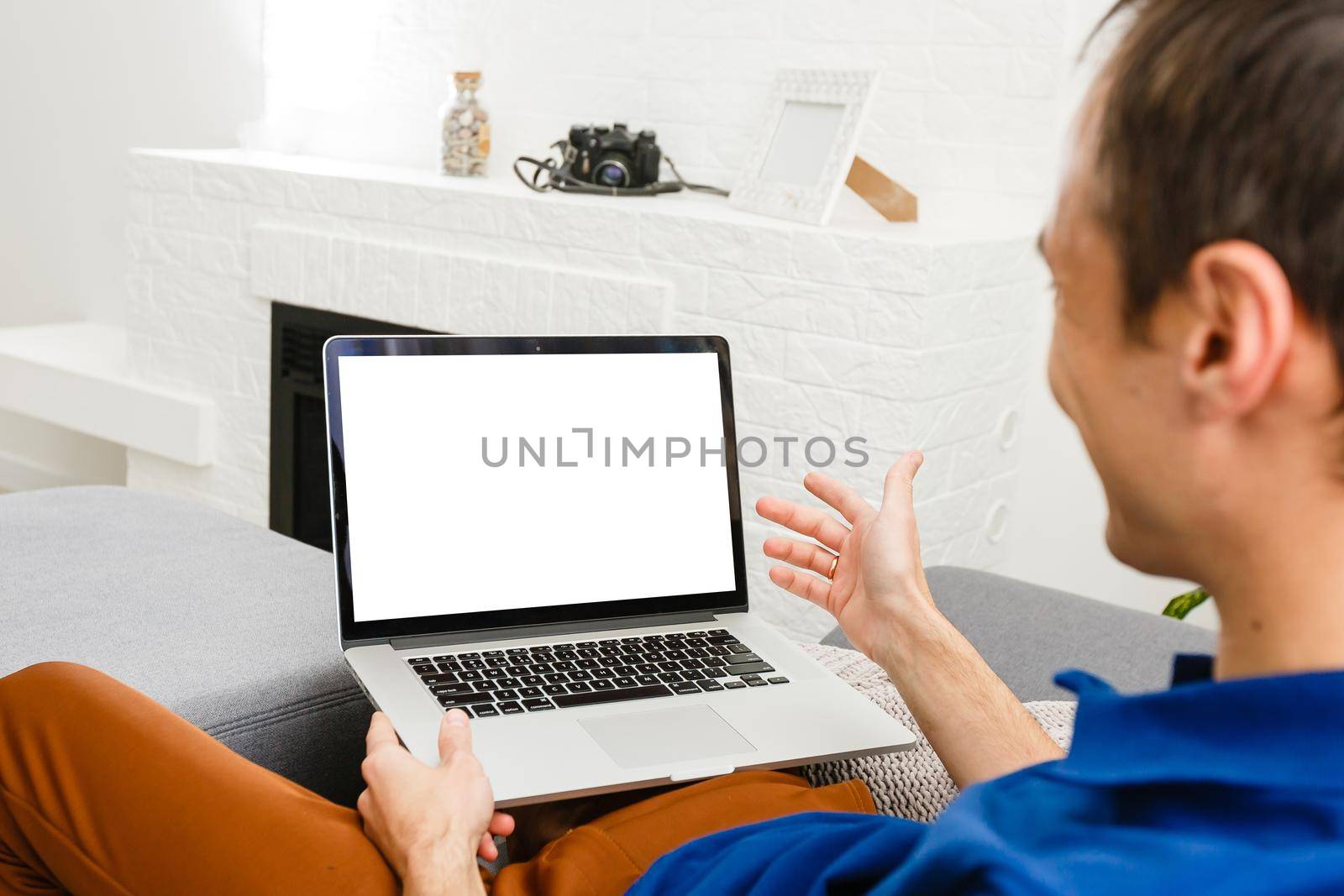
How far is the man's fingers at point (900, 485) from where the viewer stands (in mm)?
1063

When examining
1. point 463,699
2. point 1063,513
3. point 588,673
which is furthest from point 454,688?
point 1063,513

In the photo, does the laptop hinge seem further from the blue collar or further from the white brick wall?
the white brick wall

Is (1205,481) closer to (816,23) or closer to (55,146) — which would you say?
(816,23)

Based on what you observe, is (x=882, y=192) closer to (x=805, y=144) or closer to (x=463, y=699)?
(x=805, y=144)

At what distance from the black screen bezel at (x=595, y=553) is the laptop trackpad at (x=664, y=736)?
0.18 metres

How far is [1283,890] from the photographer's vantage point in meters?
0.44

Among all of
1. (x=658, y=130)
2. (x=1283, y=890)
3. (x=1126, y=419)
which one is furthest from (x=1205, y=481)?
(x=658, y=130)

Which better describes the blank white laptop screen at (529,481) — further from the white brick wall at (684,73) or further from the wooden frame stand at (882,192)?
the white brick wall at (684,73)

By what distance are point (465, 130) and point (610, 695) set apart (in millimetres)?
1992

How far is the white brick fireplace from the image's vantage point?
218 centimetres

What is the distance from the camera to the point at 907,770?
3.38 feet

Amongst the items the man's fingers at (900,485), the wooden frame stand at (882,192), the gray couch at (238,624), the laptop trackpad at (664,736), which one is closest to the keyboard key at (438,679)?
the laptop trackpad at (664,736)

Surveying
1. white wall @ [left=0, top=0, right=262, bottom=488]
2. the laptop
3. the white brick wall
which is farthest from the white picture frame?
white wall @ [left=0, top=0, right=262, bottom=488]

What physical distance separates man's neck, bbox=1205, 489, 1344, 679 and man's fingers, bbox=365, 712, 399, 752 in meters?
0.61
